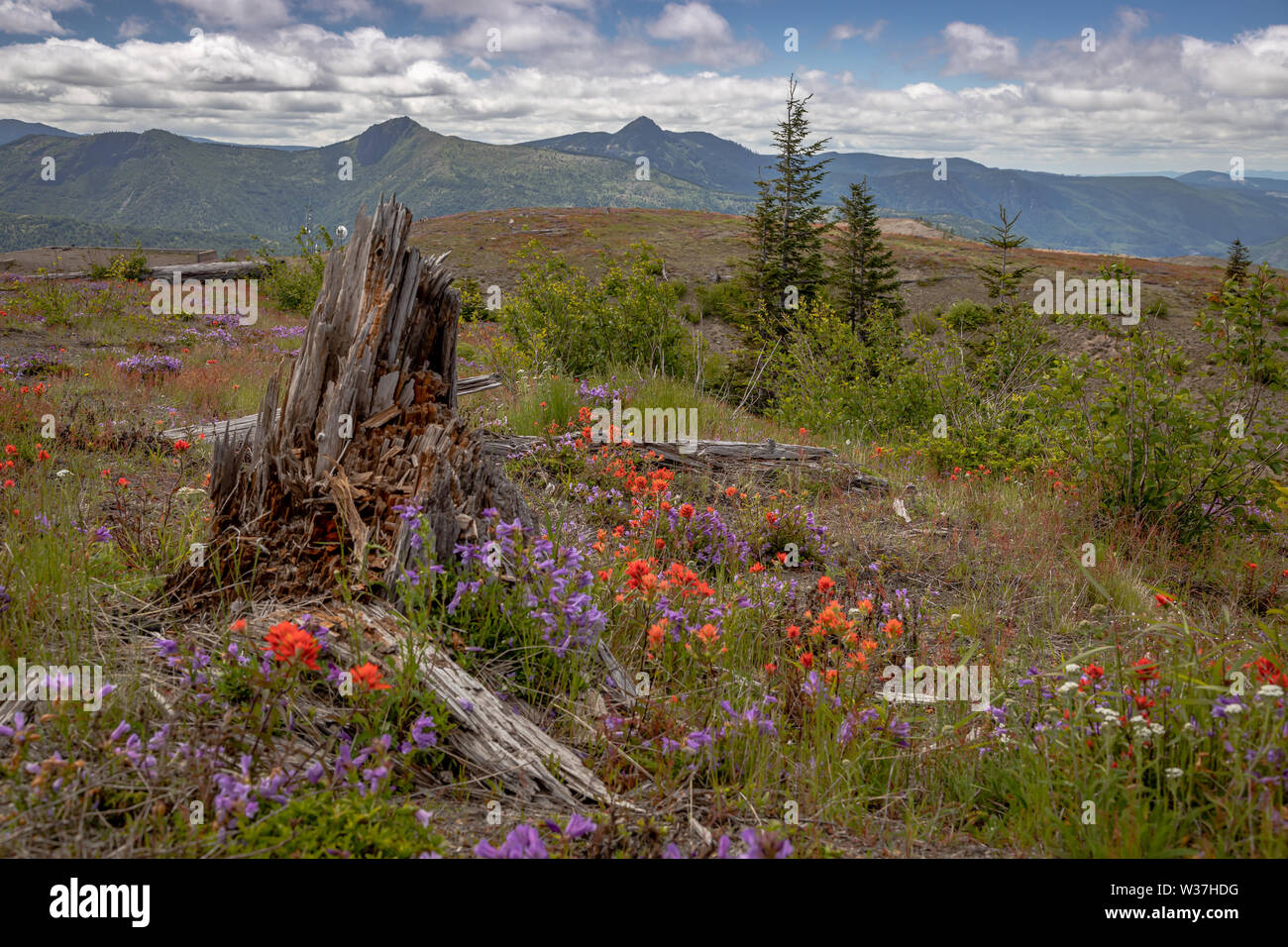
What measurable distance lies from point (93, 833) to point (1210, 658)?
12.4ft

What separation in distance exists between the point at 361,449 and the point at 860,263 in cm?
2523

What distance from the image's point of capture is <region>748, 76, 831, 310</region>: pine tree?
2092cm

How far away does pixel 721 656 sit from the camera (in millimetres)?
3320

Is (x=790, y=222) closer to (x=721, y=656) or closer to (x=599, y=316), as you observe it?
(x=599, y=316)

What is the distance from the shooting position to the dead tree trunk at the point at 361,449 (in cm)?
308

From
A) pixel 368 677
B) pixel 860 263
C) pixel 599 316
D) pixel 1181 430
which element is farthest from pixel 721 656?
pixel 860 263

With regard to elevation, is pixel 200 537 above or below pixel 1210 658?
above

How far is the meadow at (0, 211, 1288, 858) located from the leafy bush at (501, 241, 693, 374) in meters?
3.96

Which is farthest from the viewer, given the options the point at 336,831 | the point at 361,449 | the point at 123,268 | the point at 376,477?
the point at 123,268

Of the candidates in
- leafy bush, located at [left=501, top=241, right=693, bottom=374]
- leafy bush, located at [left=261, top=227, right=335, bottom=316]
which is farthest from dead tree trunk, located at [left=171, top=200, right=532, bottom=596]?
leafy bush, located at [left=261, top=227, right=335, bottom=316]

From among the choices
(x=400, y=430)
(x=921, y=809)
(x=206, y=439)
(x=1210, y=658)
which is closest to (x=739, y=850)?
(x=921, y=809)

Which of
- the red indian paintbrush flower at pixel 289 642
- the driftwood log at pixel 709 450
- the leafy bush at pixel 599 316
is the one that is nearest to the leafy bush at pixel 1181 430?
Answer: the driftwood log at pixel 709 450
